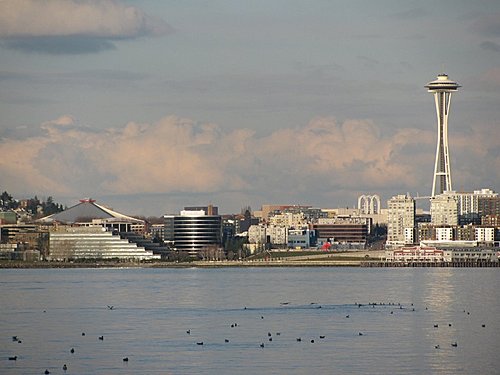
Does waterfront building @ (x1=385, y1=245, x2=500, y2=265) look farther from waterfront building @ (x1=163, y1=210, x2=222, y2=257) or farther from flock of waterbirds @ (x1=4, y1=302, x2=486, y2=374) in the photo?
flock of waterbirds @ (x1=4, y1=302, x2=486, y2=374)

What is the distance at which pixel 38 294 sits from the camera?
89312 millimetres

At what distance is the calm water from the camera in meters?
48.6

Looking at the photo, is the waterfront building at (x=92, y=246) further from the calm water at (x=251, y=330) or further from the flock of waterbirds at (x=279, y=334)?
the flock of waterbirds at (x=279, y=334)

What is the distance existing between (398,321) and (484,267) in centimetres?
10501

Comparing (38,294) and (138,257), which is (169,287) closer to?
(38,294)

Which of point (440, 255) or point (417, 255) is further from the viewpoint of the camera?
point (440, 255)

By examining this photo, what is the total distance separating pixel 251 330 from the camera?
6028 centimetres

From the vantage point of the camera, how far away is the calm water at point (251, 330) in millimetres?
48594

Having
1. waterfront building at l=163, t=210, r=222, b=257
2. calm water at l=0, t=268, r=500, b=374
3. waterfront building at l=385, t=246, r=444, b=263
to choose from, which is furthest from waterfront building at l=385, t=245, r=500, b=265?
calm water at l=0, t=268, r=500, b=374

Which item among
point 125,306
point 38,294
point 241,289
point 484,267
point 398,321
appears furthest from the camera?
point 484,267

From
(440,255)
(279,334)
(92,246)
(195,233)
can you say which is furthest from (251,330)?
(195,233)

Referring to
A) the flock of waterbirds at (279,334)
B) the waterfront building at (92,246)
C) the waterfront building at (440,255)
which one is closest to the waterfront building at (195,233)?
the waterfront building at (92,246)

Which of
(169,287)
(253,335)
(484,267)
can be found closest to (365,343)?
(253,335)

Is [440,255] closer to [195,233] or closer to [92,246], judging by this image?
[195,233]
